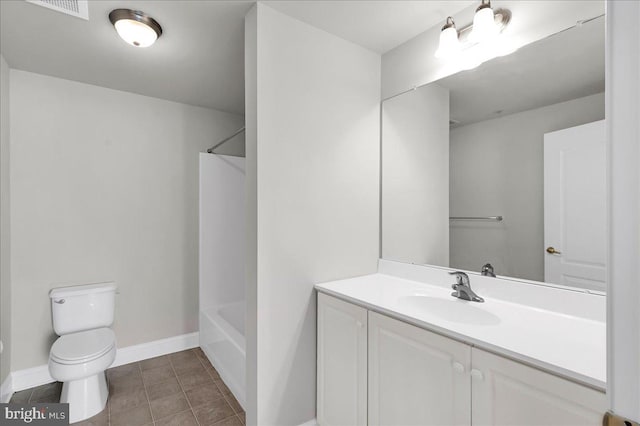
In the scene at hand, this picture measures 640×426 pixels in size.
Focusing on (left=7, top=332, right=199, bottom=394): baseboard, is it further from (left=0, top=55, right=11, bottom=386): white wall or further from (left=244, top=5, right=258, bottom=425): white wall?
(left=244, top=5, right=258, bottom=425): white wall

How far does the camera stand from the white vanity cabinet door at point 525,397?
2.85 ft

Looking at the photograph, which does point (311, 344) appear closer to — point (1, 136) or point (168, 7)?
point (168, 7)

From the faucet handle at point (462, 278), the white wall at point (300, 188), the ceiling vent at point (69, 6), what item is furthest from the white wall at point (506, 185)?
the ceiling vent at point (69, 6)

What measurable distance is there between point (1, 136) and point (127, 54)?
1022 mm

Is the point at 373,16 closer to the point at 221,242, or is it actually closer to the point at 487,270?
the point at 487,270

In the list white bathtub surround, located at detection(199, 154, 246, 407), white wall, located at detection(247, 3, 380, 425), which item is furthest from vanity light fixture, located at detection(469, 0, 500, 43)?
white bathtub surround, located at detection(199, 154, 246, 407)

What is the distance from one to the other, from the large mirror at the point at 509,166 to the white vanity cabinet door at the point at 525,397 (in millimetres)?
619

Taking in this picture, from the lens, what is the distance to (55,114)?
8.05ft

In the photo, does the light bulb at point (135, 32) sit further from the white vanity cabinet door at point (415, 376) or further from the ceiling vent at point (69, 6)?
the white vanity cabinet door at point (415, 376)

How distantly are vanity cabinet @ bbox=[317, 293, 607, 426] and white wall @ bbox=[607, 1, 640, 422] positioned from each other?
0.76m

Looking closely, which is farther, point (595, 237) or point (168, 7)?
point (168, 7)

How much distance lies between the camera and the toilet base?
6.54 feet

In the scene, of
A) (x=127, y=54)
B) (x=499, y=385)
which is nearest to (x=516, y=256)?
(x=499, y=385)

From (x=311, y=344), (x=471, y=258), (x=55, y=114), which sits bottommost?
(x=311, y=344)
